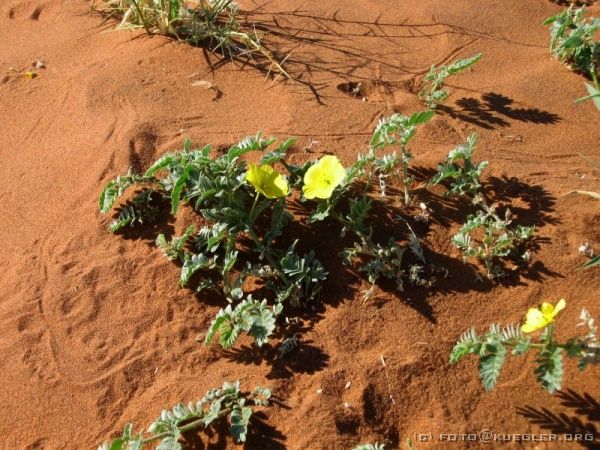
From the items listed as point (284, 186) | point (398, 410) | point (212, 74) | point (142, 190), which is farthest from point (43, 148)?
point (398, 410)

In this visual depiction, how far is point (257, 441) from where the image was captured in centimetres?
201

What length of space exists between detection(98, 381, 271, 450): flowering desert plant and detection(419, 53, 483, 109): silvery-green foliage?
1720 mm

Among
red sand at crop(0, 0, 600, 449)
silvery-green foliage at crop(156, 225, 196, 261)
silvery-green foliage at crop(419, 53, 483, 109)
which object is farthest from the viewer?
silvery-green foliage at crop(419, 53, 483, 109)

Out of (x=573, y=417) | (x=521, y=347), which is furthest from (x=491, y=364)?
(x=573, y=417)

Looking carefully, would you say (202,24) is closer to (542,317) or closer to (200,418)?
(200,418)

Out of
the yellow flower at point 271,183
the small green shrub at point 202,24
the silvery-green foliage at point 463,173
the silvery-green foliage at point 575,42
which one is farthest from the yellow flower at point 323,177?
the silvery-green foliage at point 575,42

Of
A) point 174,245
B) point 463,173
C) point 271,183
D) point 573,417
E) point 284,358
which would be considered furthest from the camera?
point 463,173

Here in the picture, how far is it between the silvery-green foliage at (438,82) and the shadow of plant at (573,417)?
62.4 inches

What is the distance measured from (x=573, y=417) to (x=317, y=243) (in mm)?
1080

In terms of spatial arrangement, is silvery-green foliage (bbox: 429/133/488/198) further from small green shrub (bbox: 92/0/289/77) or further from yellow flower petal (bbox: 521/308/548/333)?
small green shrub (bbox: 92/0/289/77)

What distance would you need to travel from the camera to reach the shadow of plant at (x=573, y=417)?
1885 millimetres

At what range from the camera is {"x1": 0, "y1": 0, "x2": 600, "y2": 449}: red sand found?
81.7 inches

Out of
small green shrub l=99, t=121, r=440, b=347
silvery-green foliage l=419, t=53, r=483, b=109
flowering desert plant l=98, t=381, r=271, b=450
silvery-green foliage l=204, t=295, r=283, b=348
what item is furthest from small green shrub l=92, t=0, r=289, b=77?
flowering desert plant l=98, t=381, r=271, b=450

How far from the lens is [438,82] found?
3.11m
